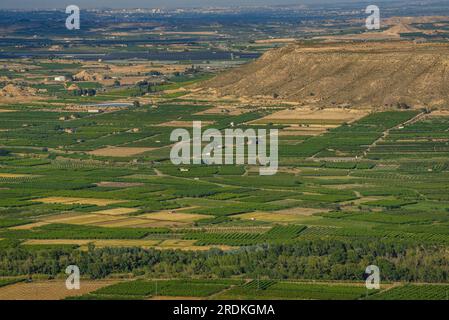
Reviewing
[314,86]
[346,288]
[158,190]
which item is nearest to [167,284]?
[346,288]

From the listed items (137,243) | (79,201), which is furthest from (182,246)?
(79,201)

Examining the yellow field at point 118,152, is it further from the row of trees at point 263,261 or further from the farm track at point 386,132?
the row of trees at point 263,261

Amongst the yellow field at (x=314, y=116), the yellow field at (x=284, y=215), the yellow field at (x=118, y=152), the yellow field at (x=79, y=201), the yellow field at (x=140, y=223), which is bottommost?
the yellow field at (x=314, y=116)

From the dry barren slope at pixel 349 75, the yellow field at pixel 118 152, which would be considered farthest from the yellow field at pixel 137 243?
the dry barren slope at pixel 349 75

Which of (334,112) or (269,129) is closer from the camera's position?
(269,129)

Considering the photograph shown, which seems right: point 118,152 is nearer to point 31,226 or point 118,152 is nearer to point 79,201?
point 79,201

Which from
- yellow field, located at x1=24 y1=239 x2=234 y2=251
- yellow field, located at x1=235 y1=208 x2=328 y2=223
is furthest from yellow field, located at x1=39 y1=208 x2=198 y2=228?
yellow field, located at x1=24 y1=239 x2=234 y2=251

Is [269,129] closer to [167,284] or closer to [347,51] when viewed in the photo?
[347,51]
